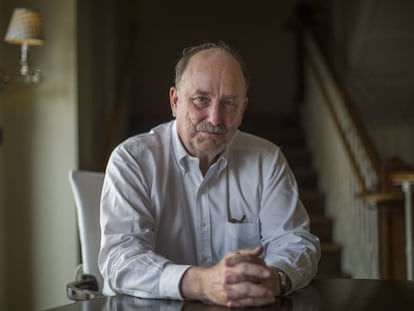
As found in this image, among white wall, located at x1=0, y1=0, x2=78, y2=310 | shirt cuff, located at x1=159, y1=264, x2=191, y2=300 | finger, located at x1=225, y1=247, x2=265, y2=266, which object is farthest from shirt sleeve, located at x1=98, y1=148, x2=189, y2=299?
white wall, located at x1=0, y1=0, x2=78, y2=310

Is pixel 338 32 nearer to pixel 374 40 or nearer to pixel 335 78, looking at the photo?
pixel 374 40

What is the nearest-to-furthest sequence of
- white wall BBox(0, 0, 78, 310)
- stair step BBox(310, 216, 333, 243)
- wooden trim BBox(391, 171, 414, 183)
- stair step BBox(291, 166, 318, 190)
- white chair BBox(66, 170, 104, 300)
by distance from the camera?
white chair BBox(66, 170, 104, 300), wooden trim BBox(391, 171, 414, 183), white wall BBox(0, 0, 78, 310), stair step BBox(310, 216, 333, 243), stair step BBox(291, 166, 318, 190)

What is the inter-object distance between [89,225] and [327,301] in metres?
0.96

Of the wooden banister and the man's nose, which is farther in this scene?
the wooden banister

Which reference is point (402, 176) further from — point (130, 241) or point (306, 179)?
point (130, 241)

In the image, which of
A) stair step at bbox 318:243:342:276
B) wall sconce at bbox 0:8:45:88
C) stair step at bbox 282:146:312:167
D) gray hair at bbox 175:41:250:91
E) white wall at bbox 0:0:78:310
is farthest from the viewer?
stair step at bbox 282:146:312:167

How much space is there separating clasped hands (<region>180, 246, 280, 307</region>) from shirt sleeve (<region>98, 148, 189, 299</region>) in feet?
0.13

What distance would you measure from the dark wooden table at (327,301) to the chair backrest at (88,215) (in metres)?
0.61

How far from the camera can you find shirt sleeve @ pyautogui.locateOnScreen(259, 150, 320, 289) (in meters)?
1.66

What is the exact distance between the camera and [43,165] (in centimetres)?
377

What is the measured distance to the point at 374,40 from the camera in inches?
226

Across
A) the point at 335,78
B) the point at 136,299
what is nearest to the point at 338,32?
the point at 335,78

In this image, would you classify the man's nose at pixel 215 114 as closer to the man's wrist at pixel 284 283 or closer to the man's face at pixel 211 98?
the man's face at pixel 211 98

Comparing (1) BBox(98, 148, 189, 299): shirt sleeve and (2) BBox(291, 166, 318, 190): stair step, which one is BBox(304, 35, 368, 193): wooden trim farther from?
(1) BBox(98, 148, 189, 299): shirt sleeve
